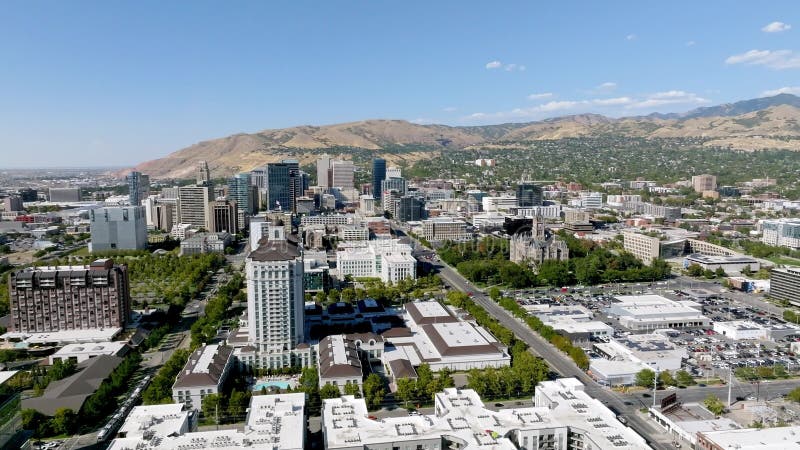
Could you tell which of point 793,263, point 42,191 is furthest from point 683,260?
point 42,191

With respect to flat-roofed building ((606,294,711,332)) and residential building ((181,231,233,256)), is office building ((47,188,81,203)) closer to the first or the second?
residential building ((181,231,233,256))

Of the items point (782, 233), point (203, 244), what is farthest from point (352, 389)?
point (782, 233)

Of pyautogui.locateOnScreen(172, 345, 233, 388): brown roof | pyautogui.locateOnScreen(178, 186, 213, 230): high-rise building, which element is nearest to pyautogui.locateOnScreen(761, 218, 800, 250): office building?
pyautogui.locateOnScreen(172, 345, 233, 388): brown roof

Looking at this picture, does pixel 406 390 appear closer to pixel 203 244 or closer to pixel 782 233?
pixel 203 244

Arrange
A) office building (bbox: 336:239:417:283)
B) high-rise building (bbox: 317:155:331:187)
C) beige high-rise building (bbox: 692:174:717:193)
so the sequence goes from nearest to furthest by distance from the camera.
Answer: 1. office building (bbox: 336:239:417:283)
2. beige high-rise building (bbox: 692:174:717:193)
3. high-rise building (bbox: 317:155:331:187)

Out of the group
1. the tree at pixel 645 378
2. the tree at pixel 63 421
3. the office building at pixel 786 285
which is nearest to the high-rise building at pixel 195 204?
the tree at pixel 63 421

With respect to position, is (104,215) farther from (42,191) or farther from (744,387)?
(42,191)
